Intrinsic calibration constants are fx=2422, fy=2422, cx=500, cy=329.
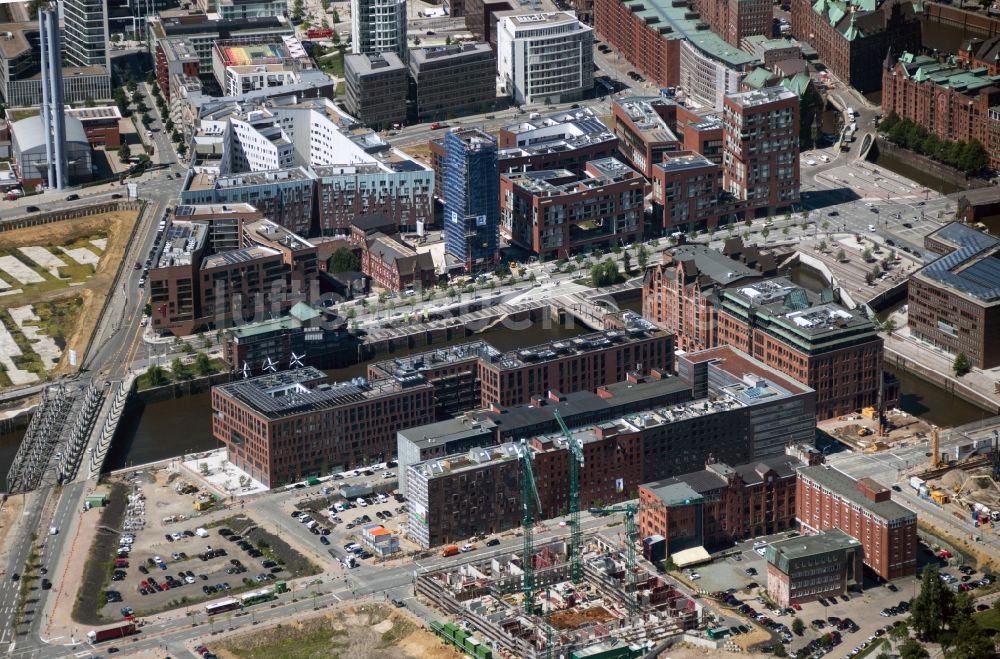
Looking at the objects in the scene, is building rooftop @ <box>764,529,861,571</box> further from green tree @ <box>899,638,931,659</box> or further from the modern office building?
green tree @ <box>899,638,931,659</box>

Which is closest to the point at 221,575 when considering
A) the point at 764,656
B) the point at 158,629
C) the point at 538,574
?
the point at 158,629

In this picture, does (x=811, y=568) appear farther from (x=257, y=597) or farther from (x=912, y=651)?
(x=257, y=597)

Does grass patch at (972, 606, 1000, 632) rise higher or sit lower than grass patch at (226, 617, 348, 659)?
higher

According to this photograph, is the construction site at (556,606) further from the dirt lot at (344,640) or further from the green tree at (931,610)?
the green tree at (931,610)

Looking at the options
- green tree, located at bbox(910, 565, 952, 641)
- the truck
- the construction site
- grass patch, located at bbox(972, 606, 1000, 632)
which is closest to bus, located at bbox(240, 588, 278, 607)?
the truck

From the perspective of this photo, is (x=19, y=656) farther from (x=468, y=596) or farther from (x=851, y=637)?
(x=851, y=637)

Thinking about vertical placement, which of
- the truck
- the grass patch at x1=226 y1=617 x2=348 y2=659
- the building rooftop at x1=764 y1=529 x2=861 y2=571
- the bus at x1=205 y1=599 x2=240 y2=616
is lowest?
the grass patch at x1=226 y1=617 x2=348 y2=659
